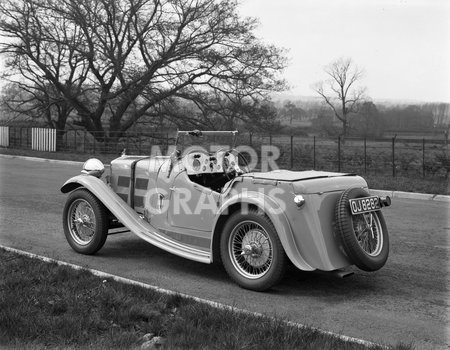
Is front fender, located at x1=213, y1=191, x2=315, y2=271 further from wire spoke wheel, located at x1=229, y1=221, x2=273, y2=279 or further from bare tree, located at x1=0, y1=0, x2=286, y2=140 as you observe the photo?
bare tree, located at x1=0, y1=0, x2=286, y2=140

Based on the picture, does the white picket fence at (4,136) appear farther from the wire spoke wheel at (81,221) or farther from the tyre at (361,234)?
the tyre at (361,234)

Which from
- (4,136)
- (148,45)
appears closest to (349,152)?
(148,45)

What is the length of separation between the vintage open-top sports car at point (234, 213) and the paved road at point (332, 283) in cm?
27

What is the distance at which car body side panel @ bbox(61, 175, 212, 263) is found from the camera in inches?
215

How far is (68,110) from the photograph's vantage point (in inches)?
1298

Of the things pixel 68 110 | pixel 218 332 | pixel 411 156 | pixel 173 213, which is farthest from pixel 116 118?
pixel 218 332

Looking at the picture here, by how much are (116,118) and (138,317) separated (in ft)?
90.6

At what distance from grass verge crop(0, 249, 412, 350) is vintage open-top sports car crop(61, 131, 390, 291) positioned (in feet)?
3.03

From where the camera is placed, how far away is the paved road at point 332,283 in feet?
13.6

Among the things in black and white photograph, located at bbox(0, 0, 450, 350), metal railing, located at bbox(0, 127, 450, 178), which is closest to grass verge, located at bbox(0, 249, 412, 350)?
black and white photograph, located at bbox(0, 0, 450, 350)

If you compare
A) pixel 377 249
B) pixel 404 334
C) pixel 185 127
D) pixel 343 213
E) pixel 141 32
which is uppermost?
pixel 141 32

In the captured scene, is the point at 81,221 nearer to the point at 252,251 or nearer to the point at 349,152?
the point at 252,251

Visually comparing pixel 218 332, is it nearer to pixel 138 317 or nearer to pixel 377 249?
pixel 138 317

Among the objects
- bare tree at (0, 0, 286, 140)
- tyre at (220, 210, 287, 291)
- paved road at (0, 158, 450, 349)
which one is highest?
bare tree at (0, 0, 286, 140)
